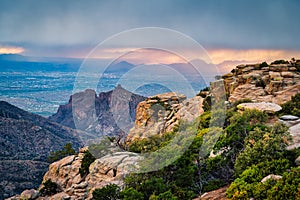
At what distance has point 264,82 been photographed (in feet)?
138

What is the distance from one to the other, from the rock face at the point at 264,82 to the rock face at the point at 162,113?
5.34 m

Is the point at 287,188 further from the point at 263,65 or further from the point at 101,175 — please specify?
the point at 263,65

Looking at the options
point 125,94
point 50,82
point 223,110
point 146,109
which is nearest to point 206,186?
point 223,110

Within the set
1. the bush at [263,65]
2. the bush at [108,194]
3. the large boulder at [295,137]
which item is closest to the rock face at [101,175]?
the bush at [108,194]

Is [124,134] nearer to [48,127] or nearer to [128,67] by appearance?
[128,67]

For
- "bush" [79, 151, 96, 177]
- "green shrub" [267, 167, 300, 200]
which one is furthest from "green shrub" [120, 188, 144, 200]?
"bush" [79, 151, 96, 177]

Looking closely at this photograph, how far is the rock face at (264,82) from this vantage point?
1491 inches

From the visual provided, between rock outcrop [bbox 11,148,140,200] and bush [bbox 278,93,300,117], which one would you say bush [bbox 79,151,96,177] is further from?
bush [bbox 278,93,300,117]

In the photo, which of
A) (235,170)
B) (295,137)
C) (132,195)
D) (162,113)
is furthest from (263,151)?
(162,113)

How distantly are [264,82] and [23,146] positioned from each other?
244 ft

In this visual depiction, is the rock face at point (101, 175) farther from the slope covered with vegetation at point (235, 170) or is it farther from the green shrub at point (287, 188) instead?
the green shrub at point (287, 188)

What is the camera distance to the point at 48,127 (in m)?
119

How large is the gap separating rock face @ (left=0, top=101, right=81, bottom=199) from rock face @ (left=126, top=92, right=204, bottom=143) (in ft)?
94.5

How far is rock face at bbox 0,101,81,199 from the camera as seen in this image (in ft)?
217
